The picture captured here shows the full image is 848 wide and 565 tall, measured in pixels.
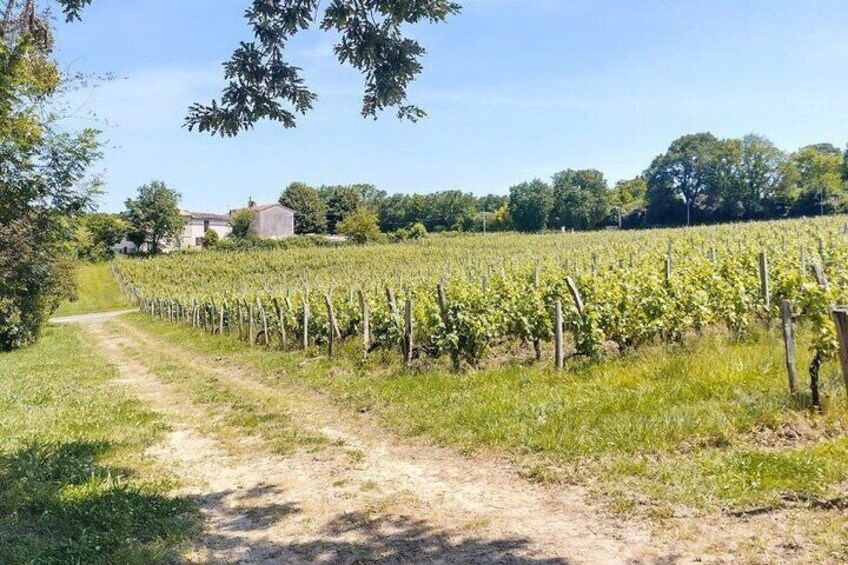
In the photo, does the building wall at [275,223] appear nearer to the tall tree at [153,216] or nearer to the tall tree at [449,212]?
the tall tree at [153,216]

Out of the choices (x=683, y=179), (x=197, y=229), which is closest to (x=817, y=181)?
(x=683, y=179)

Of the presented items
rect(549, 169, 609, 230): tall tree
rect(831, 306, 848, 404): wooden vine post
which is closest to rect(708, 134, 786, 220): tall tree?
rect(549, 169, 609, 230): tall tree

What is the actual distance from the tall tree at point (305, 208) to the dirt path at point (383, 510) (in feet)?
344

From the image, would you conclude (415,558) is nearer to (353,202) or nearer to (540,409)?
(540,409)

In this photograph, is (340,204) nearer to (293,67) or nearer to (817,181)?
(817,181)

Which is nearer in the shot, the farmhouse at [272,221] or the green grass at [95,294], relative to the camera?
the green grass at [95,294]

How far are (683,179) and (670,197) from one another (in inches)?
209

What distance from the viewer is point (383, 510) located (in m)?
4.92

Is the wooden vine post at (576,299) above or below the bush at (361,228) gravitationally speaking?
below

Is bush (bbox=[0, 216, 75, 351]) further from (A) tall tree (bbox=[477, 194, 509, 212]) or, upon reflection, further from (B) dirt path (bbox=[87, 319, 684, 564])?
(A) tall tree (bbox=[477, 194, 509, 212])

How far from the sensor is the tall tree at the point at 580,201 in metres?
103

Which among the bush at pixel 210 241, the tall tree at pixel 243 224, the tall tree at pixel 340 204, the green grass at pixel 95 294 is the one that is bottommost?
the green grass at pixel 95 294

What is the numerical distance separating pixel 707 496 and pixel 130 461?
5.77 metres

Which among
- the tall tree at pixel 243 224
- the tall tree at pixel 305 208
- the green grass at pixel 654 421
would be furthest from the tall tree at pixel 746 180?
the green grass at pixel 654 421
